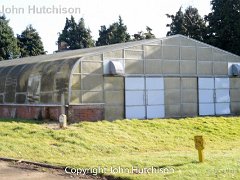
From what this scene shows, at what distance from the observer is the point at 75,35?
7106 centimetres

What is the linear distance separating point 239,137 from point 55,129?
32.7ft

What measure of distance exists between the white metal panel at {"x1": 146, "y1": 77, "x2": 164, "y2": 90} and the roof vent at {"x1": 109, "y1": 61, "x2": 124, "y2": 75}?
2.15 metres

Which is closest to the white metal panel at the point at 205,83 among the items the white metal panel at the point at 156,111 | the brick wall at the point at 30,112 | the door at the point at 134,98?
the white metal panel at the point at 156,111

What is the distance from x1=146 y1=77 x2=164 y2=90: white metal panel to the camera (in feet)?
87.4

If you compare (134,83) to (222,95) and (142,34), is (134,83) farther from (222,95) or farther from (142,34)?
(142,34)

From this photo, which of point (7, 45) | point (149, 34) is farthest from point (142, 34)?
point (7, 45)

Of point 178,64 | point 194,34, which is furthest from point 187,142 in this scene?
point 194,34

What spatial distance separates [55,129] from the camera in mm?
20297

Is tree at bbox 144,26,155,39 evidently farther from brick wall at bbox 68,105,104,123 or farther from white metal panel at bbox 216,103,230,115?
brick wall at bbox 68,105,104,123

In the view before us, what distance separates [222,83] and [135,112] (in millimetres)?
7536

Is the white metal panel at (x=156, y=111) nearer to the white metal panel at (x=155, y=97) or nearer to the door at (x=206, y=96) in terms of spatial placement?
the white metal panel at (x=155, y=97)

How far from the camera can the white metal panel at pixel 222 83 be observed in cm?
2970

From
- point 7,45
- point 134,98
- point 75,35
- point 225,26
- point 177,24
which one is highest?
point 75,35

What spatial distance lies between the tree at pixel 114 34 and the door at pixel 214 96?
34.2 metres
